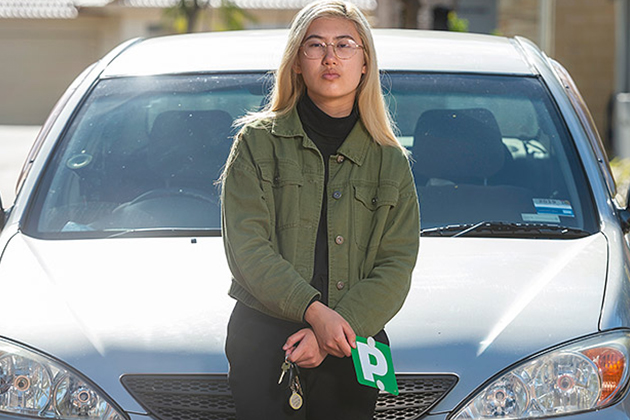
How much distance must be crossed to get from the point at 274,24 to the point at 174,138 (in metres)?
29.0

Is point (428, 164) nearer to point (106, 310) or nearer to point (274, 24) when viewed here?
point (106, 310)

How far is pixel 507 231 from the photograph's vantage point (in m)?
3.46

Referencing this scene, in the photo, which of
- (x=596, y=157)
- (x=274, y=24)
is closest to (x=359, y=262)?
(x=596, y=157)

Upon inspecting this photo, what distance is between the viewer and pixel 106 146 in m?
3.82

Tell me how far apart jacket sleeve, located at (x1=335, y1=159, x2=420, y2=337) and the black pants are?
0.46 ft

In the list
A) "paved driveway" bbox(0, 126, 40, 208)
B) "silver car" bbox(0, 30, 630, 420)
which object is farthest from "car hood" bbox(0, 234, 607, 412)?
"paved driveway" bbox(0, 126, 40, 208)

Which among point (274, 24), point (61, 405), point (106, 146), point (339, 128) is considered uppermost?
point (339, 128)

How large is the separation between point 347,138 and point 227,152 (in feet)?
3.93

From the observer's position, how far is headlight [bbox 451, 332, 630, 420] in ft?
8.65

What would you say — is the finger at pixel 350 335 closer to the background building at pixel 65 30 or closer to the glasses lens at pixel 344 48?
the glasses lens at pixel 344 48

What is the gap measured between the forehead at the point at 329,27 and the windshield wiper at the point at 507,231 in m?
1.04

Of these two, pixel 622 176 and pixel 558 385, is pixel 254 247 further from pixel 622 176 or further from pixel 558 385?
pixel 622 176

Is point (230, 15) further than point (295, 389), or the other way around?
point (230, 15)

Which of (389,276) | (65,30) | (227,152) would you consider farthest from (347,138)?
(65,30)
